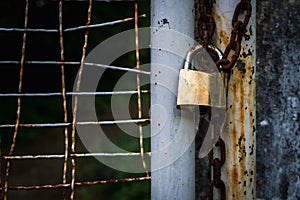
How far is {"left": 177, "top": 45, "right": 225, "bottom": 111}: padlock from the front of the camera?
829 mm

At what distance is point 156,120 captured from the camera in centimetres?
90

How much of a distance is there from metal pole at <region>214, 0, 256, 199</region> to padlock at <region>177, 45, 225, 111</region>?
0.04 meters

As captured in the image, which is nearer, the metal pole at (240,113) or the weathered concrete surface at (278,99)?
the metal pole at (240,113)

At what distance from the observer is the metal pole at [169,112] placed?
88cm

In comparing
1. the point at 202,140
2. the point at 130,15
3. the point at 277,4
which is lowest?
the point at 202,140

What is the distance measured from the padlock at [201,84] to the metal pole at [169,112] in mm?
33

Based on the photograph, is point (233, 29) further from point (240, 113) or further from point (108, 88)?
point (108, 88)

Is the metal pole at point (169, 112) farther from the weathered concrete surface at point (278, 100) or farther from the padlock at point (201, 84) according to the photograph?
the weathered concrete surface at point (278, 100)

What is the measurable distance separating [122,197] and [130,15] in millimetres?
1118

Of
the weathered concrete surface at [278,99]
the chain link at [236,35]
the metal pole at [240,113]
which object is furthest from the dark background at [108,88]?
the chain link at [236,35]

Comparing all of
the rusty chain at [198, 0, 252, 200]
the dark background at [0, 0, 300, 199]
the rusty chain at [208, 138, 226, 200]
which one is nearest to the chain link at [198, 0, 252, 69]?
the rusty chain at [198, 0, 252, 200]

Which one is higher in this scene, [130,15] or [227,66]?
[130,15]

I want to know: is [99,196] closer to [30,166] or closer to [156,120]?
[30,166]

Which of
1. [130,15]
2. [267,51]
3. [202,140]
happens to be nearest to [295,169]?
[267,51]
